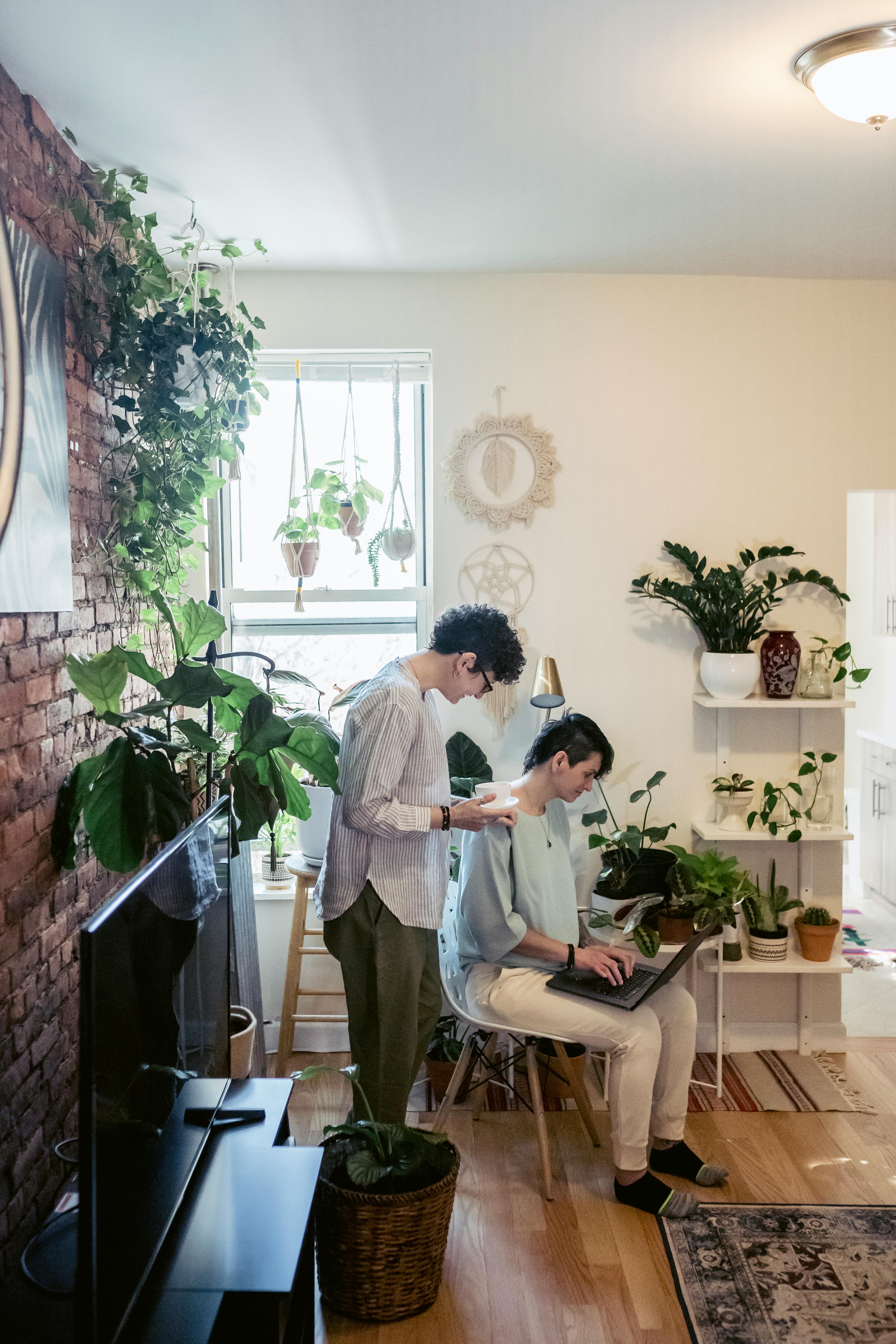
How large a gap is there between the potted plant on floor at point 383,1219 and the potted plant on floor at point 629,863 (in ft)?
3.91

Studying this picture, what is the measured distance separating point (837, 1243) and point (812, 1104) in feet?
2.41

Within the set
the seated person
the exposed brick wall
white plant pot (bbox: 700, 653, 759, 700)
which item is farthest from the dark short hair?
the exposed brick wall

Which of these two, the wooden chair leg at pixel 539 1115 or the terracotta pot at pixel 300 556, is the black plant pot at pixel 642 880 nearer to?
the wooden chair leg at pixel 539 1115

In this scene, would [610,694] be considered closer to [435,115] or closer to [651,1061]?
[651,1061]

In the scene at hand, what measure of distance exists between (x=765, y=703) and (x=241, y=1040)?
6.33ft

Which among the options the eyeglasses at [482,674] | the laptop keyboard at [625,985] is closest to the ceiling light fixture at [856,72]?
the eyeglasses at [482,674]

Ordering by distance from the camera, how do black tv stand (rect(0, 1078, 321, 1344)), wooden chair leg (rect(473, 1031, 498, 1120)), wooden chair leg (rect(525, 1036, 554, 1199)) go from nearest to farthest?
1. black tv stand (rect(0, 1078, 321, 1344))
2. wooden chair leg (rect(525, 1036, 554, 1199))
3. wooden chair leg (rect(473, 1031, 498, 1120))

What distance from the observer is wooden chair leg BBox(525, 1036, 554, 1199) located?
106 inches

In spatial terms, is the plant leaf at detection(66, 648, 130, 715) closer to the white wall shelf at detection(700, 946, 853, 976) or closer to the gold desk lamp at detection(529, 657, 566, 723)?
the gold desk lamp at detection(529, 657, 566, 723)

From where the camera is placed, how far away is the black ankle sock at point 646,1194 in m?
2.58

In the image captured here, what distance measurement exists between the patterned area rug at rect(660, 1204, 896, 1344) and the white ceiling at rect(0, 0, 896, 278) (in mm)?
2541

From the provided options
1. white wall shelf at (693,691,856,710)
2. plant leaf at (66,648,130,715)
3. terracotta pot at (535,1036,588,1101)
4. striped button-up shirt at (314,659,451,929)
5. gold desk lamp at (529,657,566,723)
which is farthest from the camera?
white wall shelf at (693,691,856,710)

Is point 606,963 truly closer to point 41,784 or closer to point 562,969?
point 562,969

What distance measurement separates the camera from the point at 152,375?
96.1 inches
